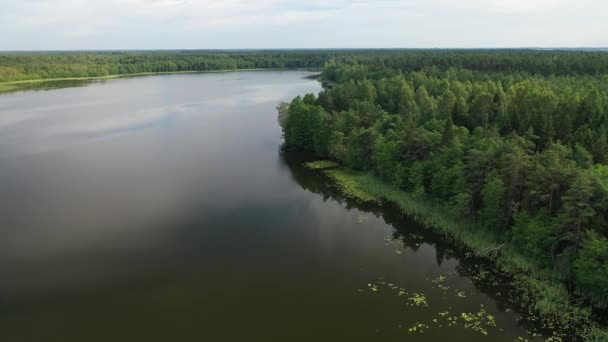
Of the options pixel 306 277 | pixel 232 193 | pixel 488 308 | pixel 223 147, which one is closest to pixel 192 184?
pixel 232 193

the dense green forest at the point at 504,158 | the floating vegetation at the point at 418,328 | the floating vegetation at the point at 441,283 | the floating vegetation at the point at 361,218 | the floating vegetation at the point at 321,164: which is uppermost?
the dense green forest at the point at 504,158

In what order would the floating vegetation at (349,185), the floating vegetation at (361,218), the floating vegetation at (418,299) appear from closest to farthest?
the floating vegetation at (418,299)
the floating vegetation at (361,218)
the floating vegetation at (349,185)

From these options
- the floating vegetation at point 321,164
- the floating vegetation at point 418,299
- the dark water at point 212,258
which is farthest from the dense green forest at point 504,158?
the floating vegetation at point 418,299

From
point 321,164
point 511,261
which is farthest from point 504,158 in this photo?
point 321,164

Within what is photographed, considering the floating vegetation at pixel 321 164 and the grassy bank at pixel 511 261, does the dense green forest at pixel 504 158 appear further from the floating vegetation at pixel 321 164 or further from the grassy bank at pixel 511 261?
the floating vegetation at pixel 321 164

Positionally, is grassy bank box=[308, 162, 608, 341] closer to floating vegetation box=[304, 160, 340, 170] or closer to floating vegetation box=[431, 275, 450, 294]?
floating vegetation box=[431, 275, 450, 294]

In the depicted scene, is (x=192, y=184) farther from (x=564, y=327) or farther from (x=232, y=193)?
(x=564, y=327)
